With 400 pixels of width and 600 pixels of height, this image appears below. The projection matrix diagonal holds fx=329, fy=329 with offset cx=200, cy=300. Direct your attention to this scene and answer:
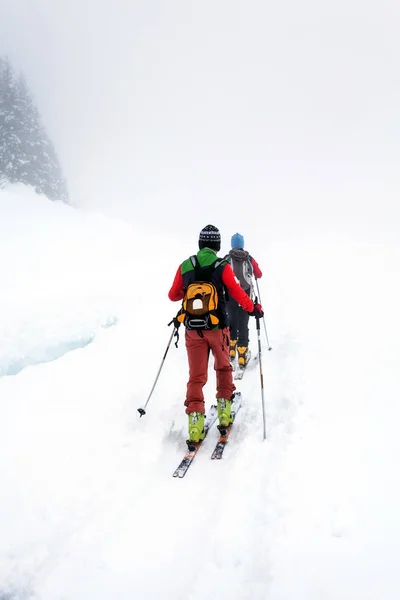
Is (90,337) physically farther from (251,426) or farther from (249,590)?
(249,590)

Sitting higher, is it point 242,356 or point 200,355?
point 200,355

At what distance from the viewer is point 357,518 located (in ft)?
9.34

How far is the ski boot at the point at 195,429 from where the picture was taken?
4677 millimetres

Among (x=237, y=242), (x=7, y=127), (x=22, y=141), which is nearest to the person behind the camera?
(x=237, y=242)

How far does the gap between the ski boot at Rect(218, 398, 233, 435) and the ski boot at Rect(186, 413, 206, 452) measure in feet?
0.91

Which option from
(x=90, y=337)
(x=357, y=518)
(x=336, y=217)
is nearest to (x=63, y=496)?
(x=357, y=518)

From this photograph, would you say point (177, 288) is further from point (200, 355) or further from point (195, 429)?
point (195, 429)

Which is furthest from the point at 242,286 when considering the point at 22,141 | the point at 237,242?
the point at 22,141

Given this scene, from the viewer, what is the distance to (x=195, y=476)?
419 cm

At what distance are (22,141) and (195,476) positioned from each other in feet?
163

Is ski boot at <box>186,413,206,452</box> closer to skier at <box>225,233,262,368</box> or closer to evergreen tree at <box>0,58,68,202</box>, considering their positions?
skier at <box>225,233,262,368</box>

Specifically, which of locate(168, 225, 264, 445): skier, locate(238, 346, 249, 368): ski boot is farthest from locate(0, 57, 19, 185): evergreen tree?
locate(168, 225, 264, 445): skier

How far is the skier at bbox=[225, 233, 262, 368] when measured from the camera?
730 centimetres

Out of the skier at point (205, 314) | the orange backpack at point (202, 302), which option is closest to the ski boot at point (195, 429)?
the skier at point (205, 314)
